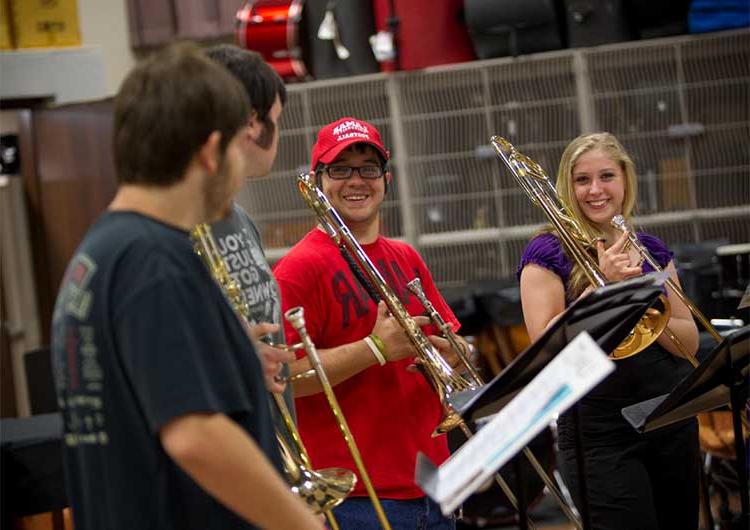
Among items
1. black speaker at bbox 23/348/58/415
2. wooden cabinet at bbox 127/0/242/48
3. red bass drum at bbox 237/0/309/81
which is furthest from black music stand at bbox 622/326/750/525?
wooden cabinet at bbox 127/0/242/48

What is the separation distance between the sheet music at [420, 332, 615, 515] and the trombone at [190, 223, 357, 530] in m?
0.56

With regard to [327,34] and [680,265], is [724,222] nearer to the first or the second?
[680,265]

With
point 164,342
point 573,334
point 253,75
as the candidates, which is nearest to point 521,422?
point 164,342

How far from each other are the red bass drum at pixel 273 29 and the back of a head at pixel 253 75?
4048 mm

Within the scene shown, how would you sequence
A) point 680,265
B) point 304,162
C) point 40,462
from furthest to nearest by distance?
1. point 304,162
2. point 680,265
3. point 40,462

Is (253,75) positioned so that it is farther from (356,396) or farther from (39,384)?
(39,384)

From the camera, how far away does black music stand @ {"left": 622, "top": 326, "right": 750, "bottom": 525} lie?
8.25 ft

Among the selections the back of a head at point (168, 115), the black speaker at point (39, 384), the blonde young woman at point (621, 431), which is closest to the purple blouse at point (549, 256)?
the blonde young woman at point (621, 431)

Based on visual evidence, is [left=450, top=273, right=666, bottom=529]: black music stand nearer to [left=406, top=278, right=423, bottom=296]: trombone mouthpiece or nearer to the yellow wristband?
the yellow wristband

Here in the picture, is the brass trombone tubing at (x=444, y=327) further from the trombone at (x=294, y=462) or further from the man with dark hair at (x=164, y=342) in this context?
the man with dark hair at (x=164, y=342)

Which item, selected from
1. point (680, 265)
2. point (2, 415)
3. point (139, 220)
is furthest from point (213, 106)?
point (2, 415)

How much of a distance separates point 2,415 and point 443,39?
3257mm

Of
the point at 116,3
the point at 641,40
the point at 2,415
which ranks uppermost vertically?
the point at 116,3

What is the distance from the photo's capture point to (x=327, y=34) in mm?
6383
